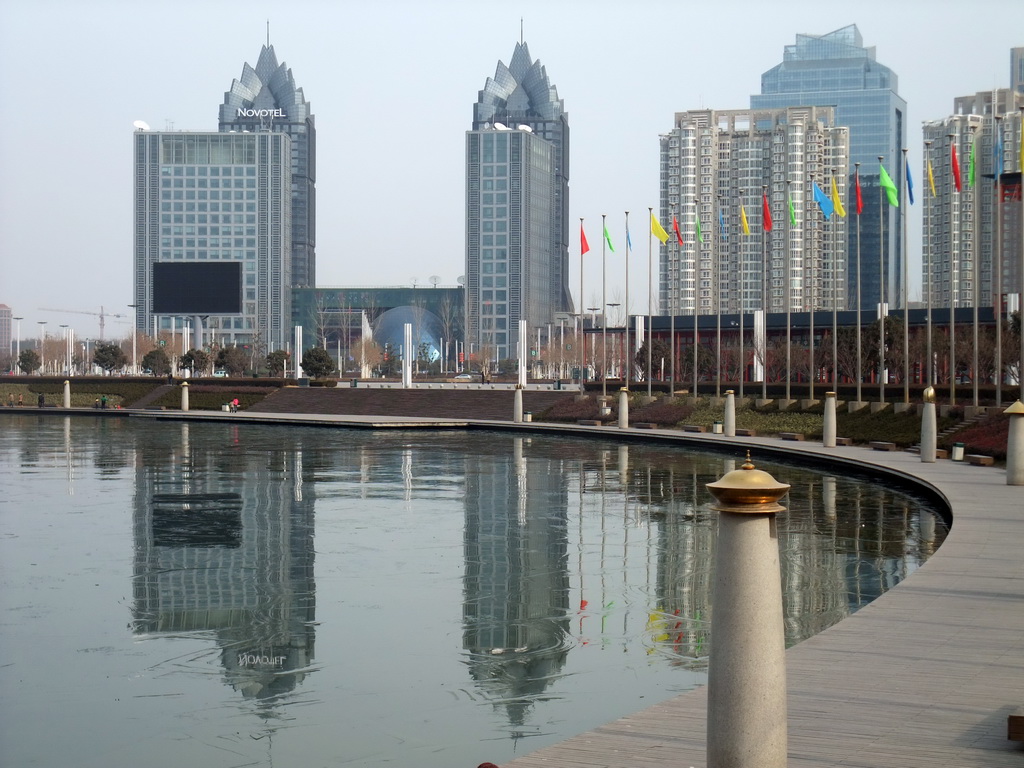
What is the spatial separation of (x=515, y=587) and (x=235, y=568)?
359 centimetres

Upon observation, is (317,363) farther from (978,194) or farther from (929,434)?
(929,434)

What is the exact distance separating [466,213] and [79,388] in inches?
5299

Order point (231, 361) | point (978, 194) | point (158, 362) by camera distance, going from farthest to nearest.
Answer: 1. point (158, 362)
2. point (231, 361)
3. point (978, 194)

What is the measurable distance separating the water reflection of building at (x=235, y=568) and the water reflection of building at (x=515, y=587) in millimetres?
1645

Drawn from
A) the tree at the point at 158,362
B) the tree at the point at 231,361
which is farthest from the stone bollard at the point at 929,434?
the tree at the point at 158,362

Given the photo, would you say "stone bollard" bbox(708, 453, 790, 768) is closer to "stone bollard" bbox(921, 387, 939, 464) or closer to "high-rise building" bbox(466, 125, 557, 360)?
"stone bollard" bbox(921, 387, 939, 464)

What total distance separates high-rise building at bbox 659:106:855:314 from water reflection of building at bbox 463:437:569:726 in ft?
384

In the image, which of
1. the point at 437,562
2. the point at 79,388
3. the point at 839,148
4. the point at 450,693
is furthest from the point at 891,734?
the point at 839,148

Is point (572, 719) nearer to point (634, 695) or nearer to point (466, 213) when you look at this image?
point (634, 695)

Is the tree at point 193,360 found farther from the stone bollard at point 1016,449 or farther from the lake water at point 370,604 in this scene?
the stone bollard at point 1016,449

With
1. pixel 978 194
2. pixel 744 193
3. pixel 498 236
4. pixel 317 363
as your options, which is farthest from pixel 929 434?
pixel 498 236

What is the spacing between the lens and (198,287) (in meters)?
85.2

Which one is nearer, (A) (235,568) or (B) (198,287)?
(A) (235,568)

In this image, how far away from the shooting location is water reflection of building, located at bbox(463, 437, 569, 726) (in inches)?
365
